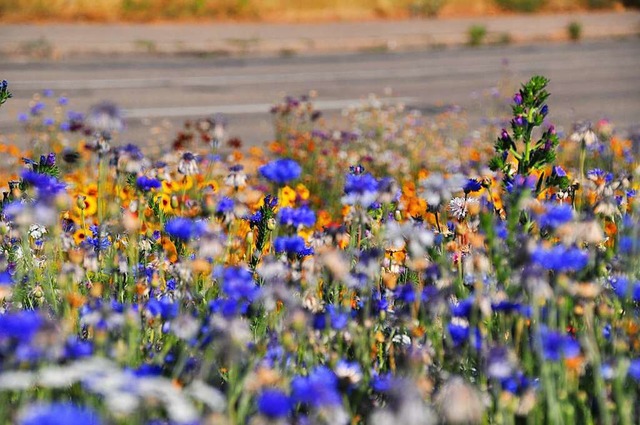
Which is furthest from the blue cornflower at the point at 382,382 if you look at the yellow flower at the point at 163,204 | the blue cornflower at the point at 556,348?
the yellow flower at the point at 163,204

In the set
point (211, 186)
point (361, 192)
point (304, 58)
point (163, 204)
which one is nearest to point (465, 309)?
point (361, 192)

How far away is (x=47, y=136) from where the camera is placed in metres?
8.18

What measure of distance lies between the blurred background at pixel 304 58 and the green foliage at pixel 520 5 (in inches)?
1.0

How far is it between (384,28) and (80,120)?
1268 centimetres

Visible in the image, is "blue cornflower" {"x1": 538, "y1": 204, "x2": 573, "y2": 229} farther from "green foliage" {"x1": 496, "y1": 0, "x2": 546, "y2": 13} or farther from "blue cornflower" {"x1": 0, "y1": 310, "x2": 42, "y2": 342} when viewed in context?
"green foliage" {"x1": 496, "y1": 0, "x2": 546, "y2": 13}

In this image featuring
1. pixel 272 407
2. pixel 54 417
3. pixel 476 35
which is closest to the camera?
pixel 54 417

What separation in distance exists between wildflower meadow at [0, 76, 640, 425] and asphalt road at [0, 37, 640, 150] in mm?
6290

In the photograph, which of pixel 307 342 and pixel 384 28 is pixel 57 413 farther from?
pixel 384 28

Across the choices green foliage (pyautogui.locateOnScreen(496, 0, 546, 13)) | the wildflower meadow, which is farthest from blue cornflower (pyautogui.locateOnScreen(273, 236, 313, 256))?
green foliage (pyautogui.locateOnScreen(496, 0, 546, 13))

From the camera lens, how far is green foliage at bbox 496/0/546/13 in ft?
72.2

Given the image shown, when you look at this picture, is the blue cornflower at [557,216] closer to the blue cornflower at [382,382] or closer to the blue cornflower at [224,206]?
the blue cornflower at [382,382]

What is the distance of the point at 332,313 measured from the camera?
280 centimetres

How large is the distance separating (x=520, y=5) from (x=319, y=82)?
963 cm

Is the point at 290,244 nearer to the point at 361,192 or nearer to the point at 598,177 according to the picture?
the point at 361,192
